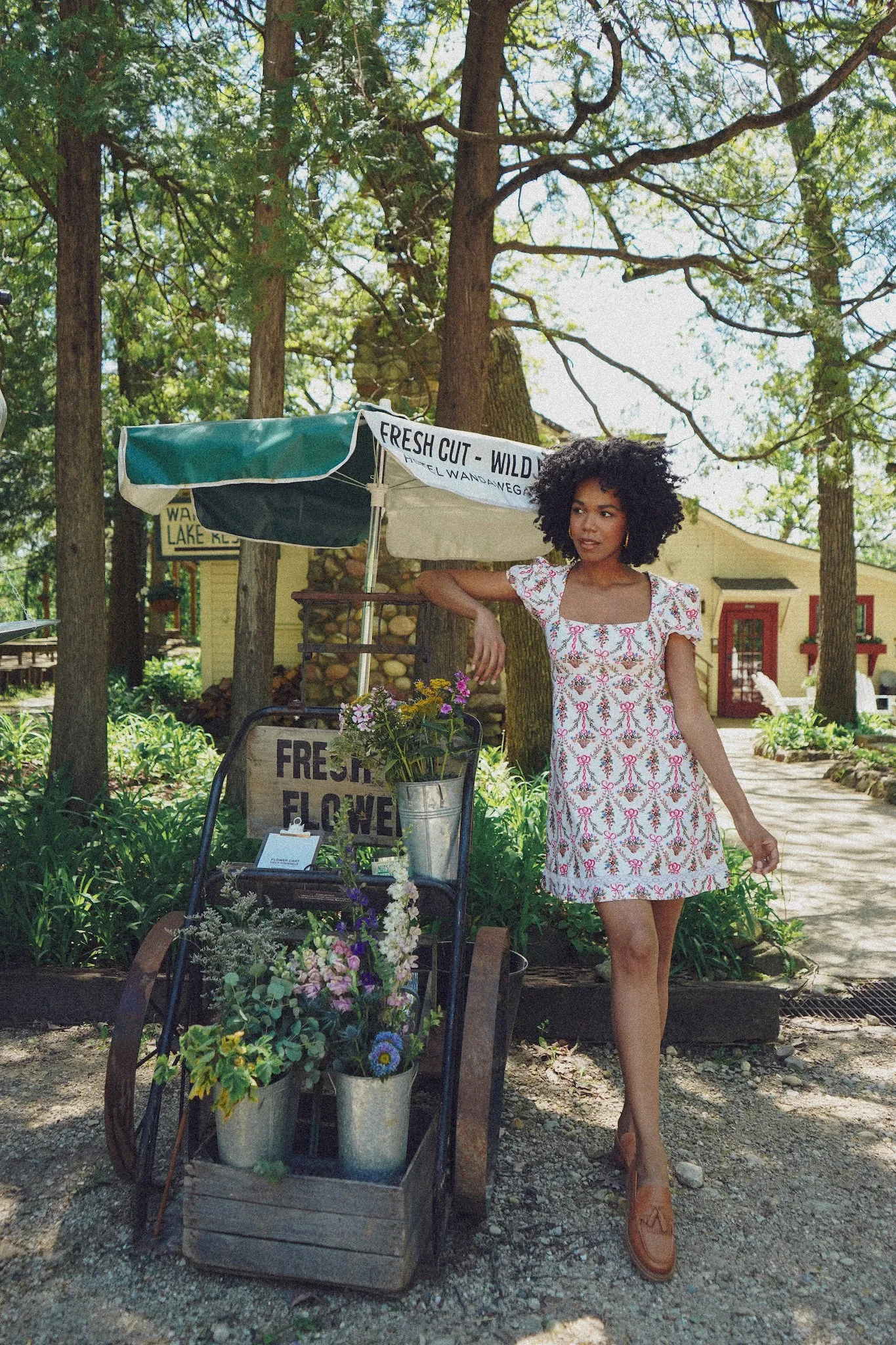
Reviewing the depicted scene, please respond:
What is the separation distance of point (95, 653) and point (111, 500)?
10.5m

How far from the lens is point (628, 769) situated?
9.13ft

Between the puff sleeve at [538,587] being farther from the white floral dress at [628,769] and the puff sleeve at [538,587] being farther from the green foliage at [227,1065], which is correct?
the green foliage at [227,1065]

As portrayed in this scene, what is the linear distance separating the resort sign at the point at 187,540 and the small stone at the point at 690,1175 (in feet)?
30.6

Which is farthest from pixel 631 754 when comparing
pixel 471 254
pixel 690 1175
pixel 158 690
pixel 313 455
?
pixel 158 690

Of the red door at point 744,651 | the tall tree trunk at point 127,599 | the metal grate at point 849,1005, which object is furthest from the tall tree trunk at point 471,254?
the red door at point 744,651

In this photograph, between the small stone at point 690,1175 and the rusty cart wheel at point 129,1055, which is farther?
the small stone at point 690,1175

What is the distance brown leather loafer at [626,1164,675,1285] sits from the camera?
251cm

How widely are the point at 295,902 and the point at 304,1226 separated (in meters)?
0.99

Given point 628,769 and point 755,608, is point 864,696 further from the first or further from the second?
point 628,769

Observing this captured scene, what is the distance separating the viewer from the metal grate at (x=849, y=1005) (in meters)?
4.33

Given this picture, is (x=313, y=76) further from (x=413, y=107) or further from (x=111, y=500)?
(x=111, y=500)

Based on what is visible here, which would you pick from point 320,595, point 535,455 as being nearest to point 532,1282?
point 320,595

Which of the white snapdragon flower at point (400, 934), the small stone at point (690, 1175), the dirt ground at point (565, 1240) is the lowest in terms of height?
the dirt ground at point (565, 1240)

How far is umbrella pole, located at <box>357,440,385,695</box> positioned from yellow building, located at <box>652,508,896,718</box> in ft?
51.5
